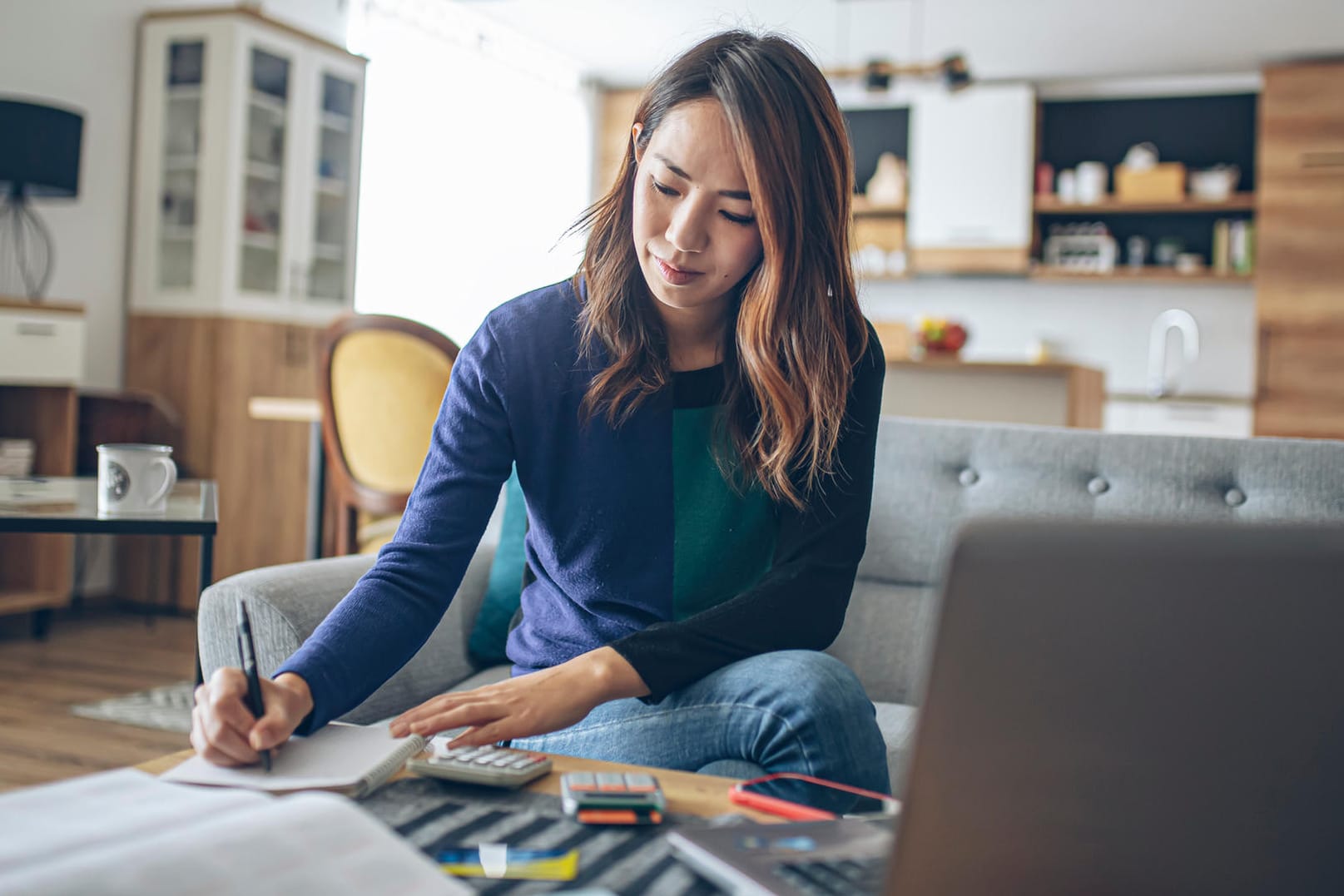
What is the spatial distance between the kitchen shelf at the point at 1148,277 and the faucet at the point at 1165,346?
20cm

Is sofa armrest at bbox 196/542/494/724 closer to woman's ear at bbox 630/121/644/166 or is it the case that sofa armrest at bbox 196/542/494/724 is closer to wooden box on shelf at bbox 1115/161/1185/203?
woman's ear at bbox 630/121/644/166

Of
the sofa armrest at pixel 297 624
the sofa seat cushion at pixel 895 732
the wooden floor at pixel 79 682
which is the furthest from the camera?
the wooden floor at pixel 79 682

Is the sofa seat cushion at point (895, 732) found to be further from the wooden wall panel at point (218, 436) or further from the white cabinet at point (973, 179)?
the white cabinet at point (973, 179)

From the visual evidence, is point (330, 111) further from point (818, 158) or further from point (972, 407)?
point (818, 158)

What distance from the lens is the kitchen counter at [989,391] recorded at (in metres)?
3.21

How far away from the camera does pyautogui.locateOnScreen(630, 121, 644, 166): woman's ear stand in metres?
1.29

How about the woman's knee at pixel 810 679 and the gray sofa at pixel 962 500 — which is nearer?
the woman's knee at pixel 810 679

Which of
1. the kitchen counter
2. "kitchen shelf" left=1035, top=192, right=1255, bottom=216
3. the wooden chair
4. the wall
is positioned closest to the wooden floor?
the wooden chair

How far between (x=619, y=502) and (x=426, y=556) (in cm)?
23

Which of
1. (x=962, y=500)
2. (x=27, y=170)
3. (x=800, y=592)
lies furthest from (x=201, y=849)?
(x=27, y=170)

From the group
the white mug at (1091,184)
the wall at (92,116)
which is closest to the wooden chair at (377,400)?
the wall at (92,116)

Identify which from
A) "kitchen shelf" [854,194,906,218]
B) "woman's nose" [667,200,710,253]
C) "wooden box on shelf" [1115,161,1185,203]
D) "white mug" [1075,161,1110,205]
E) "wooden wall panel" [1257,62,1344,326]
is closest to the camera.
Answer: "woman's nose" [667,200,710,253]

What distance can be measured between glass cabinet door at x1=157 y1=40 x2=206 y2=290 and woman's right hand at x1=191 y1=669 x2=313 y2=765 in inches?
149

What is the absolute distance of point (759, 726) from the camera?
105cm
